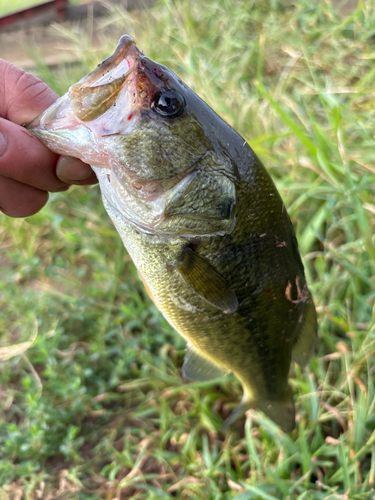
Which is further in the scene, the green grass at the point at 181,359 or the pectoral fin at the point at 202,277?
the green grass at the point at 181,359

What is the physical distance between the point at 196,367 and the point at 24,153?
3.20 ft

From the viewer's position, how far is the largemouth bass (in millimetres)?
876

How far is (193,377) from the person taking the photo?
4.66 ft

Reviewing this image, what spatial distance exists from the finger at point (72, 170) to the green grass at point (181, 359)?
1071 millimetres

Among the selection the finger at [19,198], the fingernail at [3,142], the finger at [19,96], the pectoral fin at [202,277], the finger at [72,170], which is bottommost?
the pectoral fin at [202,277]

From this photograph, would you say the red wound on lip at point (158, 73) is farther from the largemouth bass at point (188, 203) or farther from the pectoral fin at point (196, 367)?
the pectoral fin at point (196, 367)

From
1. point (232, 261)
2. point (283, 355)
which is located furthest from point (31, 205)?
point (283, 355)

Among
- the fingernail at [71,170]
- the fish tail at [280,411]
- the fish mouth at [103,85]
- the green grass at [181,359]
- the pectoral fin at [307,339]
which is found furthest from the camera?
the green grass at [181,359]

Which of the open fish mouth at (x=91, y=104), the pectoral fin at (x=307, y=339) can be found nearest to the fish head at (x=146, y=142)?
the open fish mouth at (x=91, y=104)

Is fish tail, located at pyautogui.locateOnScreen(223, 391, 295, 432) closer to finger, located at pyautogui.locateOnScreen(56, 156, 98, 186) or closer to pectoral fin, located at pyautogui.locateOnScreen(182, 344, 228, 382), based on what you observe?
pectoral fin, located at pyautogui.locateOnScreen(182, 344, 228, 382)

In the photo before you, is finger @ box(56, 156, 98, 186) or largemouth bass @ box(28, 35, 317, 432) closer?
largemouth bass @ box(28, 35, 317, 432)

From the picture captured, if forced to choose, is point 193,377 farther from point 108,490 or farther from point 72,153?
point 72,153

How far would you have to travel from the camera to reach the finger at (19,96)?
989 mm

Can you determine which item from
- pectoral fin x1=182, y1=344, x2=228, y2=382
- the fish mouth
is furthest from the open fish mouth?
pectoral fin x1=182, y1=344, x2=228, y2=382
